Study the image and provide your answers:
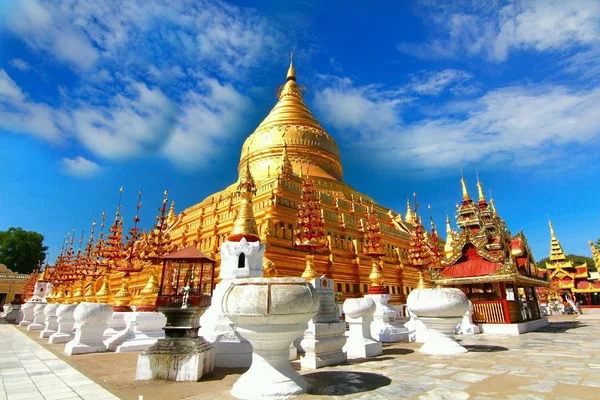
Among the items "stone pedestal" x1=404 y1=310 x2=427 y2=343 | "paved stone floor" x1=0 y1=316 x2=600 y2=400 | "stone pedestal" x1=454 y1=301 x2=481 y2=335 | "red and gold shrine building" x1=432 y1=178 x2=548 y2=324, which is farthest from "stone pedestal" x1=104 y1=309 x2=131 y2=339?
"red and gold shrine building" x1=432 y1=178 x2=548 y2=324

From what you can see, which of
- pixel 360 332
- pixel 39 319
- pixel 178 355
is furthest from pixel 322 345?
pixel 39 319

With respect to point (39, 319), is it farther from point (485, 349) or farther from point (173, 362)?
point (485, 349)

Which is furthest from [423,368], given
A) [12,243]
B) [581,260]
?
[581,260]

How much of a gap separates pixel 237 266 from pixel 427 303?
528cm

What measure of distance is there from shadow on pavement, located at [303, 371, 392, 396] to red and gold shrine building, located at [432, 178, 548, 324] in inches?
401

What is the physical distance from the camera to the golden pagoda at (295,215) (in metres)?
21.5

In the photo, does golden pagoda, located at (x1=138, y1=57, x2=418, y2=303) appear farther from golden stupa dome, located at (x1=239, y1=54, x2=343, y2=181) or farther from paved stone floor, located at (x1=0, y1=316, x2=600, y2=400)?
paved stone floor, located at (x1=0, y1=316, x2=600, y2=400)

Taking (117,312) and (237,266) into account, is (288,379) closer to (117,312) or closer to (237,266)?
(237,266)

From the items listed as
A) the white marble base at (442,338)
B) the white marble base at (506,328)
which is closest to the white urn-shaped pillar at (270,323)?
the white marble base at (442,338)

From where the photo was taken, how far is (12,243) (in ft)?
168

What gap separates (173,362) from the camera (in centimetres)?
606

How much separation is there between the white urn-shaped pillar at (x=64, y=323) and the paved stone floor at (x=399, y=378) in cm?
450

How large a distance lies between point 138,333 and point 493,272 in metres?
13.7

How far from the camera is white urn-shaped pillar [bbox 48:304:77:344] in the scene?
1253 centimetres
